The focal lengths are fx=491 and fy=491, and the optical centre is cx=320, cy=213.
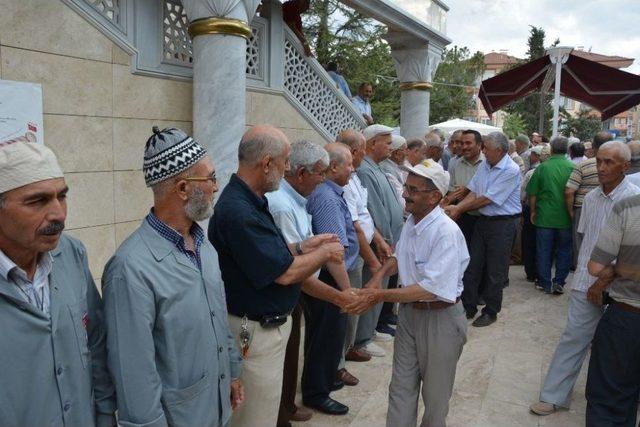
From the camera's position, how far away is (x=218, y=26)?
13.9 ft

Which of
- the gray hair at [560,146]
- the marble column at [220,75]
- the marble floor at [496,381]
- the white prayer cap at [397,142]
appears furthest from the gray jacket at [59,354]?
the gray hair at [560,146]

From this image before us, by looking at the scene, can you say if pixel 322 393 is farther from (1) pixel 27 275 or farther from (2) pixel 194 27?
(2) pixel 194 27

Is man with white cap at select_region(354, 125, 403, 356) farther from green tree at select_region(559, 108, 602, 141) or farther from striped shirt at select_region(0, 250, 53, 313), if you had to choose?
green tree at select_region(559, 108, 602, 141)

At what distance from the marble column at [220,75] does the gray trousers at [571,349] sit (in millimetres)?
3016

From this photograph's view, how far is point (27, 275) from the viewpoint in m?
1.60

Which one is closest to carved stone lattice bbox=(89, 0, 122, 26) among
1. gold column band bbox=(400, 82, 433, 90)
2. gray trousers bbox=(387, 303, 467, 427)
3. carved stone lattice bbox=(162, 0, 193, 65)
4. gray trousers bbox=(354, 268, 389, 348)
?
carved stone lattice bbox=(162, 0, 193, 65)

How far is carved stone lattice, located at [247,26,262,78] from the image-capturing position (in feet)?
18.3

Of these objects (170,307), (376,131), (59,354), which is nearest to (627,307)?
(376,131)

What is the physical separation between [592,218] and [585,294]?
624 millimetres

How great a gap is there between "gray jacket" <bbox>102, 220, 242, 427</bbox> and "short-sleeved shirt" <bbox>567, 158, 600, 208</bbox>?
18.8ft

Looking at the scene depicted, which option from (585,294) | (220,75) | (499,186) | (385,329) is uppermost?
(220,75)

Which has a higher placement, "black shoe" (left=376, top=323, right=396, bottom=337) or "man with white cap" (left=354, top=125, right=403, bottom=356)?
"man with white cap" (left=354, top=125, right=403, bottom=356)

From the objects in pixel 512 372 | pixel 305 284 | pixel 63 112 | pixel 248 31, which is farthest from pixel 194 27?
pixel 512 372

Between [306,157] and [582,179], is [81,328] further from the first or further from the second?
[582,179]
